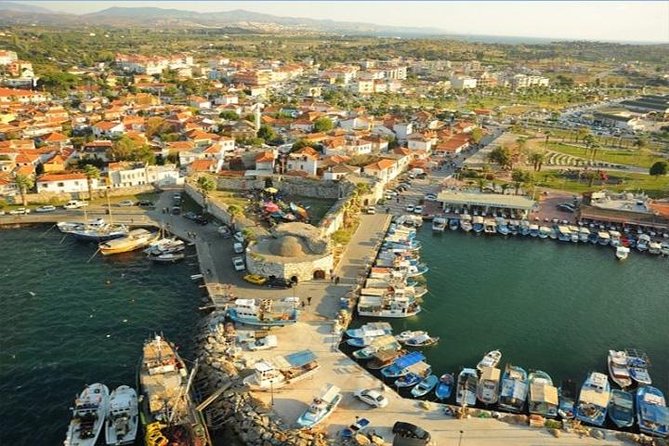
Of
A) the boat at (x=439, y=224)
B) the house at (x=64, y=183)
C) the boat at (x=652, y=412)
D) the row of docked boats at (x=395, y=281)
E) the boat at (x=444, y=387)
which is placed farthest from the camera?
the house at (x=64, y=183)

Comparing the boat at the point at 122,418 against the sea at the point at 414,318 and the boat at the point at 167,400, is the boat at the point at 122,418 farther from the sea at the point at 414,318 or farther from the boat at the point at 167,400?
the sea at the point at 414,318

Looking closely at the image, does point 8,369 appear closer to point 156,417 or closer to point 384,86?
point 156,417

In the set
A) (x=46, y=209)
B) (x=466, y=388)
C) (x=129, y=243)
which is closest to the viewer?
(x=466, y=388)

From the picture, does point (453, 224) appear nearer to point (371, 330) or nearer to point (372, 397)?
point (371, 330)

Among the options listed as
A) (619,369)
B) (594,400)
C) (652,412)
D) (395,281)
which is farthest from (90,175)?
(652,412)

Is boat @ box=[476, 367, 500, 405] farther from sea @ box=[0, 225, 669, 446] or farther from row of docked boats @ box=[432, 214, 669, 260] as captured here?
row of docked boats @ box=[432, 214, 669, 260]

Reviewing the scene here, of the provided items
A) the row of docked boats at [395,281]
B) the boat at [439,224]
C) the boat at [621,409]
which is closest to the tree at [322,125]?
the boat at [439,224]

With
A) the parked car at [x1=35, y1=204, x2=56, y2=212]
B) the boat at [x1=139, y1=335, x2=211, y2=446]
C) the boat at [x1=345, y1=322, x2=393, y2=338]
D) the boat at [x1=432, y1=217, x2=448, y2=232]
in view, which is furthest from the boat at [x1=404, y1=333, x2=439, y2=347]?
the parked car at [x1=35, y1=204, x2=56, y2=212]
